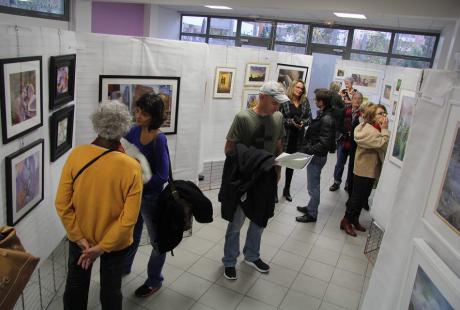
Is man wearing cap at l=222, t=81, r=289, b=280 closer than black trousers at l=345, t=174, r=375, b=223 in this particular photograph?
Yes

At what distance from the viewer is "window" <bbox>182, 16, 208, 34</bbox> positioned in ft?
38.4

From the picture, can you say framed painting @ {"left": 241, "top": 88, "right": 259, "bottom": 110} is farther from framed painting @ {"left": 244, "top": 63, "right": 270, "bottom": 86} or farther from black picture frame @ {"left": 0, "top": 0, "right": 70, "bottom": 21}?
black picture frame @ {"left": 0, "top": 0, "right": 70, "bottom": 21}

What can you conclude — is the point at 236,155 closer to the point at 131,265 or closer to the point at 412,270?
the point at 131,265

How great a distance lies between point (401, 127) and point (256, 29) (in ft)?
28.1

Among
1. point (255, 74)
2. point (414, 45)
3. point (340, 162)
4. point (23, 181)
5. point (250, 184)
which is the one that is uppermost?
point (414, 45)

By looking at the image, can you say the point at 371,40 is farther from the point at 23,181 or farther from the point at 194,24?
the point at 23,181

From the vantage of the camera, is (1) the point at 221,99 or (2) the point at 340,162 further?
(2) the point at 340,162

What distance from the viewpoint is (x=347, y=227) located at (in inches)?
173

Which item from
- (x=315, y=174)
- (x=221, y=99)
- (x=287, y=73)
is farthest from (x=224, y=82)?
(x=315, y=174)


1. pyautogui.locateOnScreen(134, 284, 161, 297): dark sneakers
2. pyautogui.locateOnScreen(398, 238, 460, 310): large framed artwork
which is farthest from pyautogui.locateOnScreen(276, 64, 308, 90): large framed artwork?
pyautogui.locateOnScreen(398, 238, 460, 310): large framed artwork

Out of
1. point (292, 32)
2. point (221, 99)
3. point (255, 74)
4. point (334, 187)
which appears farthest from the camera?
point (292, 32)

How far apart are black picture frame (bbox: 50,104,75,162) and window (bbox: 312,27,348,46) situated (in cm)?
875

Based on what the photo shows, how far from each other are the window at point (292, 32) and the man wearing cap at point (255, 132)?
8.05 m

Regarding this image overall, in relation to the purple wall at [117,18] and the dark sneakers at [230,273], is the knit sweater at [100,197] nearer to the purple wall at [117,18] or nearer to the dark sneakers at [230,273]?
the dark sneakers at [230,273]
